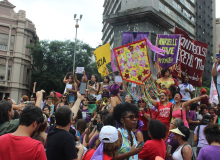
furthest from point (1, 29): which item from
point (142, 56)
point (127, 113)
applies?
point (127, 113)

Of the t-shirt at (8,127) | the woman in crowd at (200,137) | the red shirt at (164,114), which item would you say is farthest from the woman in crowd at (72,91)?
the t-shirt at (8,127)

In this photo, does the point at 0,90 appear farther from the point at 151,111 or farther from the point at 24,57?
the point at 151,111

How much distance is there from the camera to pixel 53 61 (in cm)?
3122

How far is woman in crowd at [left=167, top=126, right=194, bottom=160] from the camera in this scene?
347cm

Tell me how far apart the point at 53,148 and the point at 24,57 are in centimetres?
3328

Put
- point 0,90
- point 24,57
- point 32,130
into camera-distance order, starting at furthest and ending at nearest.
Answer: point 24,57, point 0,90, point 32,130

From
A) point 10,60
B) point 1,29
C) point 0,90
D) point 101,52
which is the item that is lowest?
point 0,90

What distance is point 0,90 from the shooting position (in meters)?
31.2

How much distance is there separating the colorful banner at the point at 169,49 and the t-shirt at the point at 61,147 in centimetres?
689

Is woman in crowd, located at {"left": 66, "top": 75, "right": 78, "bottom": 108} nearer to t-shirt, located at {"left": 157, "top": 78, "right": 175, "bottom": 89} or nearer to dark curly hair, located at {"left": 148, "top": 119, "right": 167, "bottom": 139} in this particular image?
t-shirt, located at {"left": 157, "top": 78, "right": 175, "bottom": 89}

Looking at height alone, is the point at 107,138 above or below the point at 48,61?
below

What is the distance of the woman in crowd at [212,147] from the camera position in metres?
3.10

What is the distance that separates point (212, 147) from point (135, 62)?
3607mm

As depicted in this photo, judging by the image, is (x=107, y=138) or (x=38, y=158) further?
(x=107, y=138)
